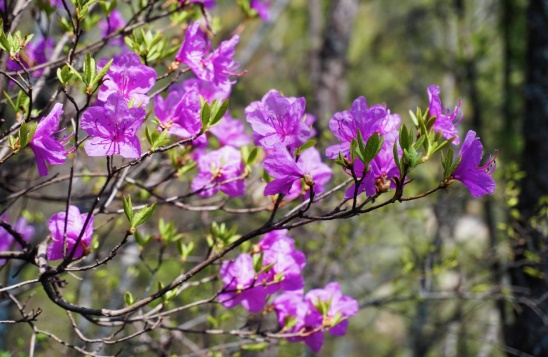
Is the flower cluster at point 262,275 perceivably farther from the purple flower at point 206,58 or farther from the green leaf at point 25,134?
the green leaf at point 25,134

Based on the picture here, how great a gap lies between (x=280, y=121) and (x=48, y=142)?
541 mm

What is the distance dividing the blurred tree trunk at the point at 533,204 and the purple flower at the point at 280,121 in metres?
2.02

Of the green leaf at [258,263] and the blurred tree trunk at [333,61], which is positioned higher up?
the blurred tree trunk at [333,61]

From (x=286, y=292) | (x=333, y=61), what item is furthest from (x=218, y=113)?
(x=333, y=61)

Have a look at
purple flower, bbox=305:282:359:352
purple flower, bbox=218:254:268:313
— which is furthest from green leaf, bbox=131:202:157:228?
purple flower, bbox=305:282:359:352

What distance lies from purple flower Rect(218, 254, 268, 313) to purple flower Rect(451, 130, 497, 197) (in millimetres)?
679

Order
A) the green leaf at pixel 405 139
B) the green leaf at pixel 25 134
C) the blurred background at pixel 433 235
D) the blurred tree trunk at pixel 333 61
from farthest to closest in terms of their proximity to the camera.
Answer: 1. the blurred tree trunk at pixel 333 61
2. the blurred background at pixel 433 235
3. the green leaf at pixel 25 134
4. the green leaf at pixel 405 139

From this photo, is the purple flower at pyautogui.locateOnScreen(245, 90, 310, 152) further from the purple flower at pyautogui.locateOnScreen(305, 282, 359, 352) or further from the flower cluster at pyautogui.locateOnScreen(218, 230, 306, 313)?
the purple flower at pyautogui.locateOnScreen(305, 282, 359, 352)

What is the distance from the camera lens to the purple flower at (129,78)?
1328 millimetres

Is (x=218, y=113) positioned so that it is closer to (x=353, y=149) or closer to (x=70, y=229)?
(x=353, y=149)

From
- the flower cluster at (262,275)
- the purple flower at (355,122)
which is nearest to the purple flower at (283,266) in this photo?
the flower cluster at (262,275)

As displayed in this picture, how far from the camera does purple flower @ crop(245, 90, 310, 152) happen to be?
129 cm

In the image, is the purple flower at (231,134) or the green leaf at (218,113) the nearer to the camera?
the green leaf at (218,113)

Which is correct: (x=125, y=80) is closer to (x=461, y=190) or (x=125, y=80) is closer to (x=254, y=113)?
(x=254, y=113)
